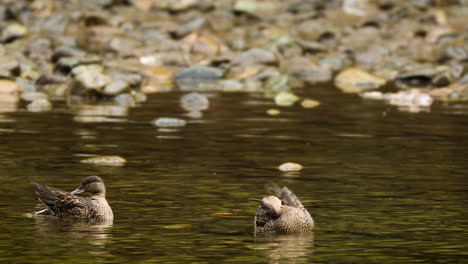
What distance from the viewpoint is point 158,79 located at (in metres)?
31.5

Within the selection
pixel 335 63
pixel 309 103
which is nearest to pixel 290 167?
pixel 309 103

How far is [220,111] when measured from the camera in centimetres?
2362

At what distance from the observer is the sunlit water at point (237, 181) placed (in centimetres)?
1054

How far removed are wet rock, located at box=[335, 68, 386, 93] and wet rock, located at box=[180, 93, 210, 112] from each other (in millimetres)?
5387

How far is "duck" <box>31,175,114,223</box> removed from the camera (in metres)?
11.6

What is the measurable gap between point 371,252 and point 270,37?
31.5 meters

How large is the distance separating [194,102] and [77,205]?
43.4 feet

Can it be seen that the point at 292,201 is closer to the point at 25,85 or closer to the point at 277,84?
the point at 25,85

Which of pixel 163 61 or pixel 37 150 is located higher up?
pixel 163 61

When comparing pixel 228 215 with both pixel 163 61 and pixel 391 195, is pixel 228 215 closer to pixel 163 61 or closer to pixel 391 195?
pixel 391 195

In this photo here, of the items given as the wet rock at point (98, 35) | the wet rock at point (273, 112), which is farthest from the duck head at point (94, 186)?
the wet rock at point (98, 35)

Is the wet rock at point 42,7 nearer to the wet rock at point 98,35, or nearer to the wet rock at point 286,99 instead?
the wet rock at point 98,35

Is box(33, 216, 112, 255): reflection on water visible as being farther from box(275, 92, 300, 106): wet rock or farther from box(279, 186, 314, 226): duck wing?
box(275, 92, 300, 106): wet rock

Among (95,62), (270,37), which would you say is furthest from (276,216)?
(270,37)
